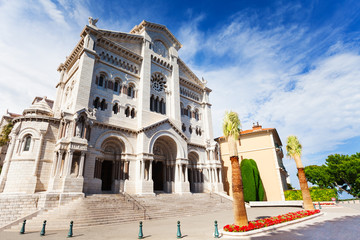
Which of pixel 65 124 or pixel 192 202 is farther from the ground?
pixel 65 124

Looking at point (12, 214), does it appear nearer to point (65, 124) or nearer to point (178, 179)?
point (65, 124)

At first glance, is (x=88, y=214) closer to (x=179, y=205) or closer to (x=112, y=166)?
(x=179, y=205)

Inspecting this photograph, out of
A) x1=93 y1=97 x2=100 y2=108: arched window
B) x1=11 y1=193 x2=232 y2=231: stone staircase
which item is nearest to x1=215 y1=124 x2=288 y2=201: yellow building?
x1=11 y1=193 x2=232 y2=231: stone staircase

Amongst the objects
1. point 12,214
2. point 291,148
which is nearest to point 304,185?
point 291,148

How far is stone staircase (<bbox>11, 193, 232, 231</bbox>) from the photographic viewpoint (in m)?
12.7

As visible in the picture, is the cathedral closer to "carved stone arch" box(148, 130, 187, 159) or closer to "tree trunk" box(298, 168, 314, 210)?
"carved stone arch" box(148, 130, 187, 159)

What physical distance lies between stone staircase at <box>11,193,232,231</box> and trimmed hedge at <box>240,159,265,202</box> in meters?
6.47

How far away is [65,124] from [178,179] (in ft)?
49.1

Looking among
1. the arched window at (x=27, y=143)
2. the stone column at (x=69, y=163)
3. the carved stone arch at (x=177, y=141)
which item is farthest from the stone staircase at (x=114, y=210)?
the arched window at (x=27, y=143)

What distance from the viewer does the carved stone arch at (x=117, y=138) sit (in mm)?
20827

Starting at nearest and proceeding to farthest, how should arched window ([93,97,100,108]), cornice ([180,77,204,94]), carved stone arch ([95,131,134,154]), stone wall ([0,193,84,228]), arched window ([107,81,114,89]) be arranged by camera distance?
stone wall ([0,193,84,228]) < carved stone arch ([95,131,134,154]) < arched window ([93,97,100,108]) < arched window ([107,81,114,89]) < cornice ([180,77,204,94])

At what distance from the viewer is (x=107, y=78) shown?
24.5 m

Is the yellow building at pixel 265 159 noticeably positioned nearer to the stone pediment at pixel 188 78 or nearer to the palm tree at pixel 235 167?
the stone pediment at pixel 188 78

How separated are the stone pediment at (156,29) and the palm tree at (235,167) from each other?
2400cm
